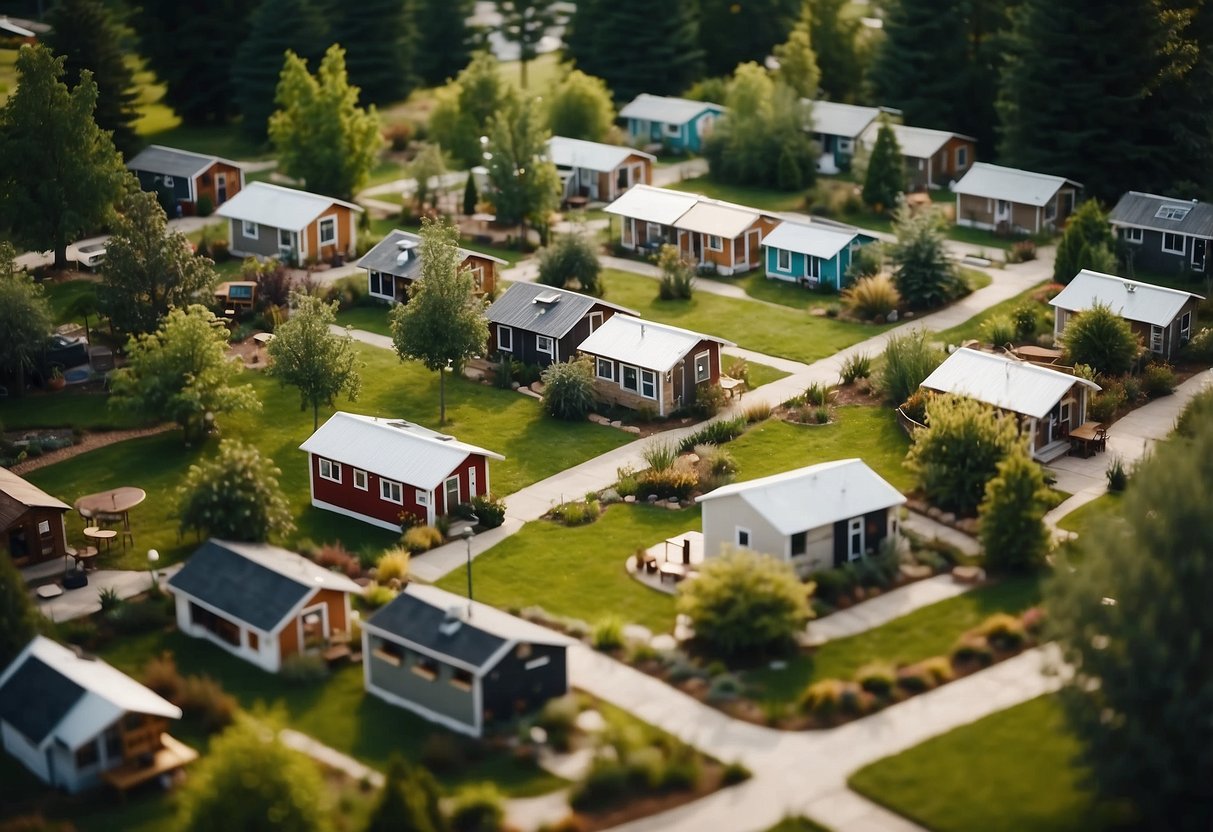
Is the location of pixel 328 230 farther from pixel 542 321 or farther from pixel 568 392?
pixel 568 392

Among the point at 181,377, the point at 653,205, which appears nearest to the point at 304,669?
the point at 181,377

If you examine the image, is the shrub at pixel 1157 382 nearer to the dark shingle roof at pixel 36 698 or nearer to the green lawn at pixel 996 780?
the green lawn at pixel 996 780

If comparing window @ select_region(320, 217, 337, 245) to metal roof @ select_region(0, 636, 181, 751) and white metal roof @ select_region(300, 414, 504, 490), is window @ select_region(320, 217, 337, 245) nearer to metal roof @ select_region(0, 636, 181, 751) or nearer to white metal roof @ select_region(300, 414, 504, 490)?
white metal roof @ select_region(300, 414, 504, 490)

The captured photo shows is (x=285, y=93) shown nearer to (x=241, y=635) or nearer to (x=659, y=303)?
(x=659, y=303)

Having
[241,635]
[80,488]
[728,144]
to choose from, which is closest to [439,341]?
[80,488]

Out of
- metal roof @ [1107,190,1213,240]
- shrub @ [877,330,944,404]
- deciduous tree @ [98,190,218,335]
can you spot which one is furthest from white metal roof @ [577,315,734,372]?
metal roof @ [1107,190,1213,240]

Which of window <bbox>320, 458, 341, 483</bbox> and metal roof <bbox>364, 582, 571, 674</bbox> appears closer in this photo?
metal roof <bbox>364, 582, 571, 674</bbox>

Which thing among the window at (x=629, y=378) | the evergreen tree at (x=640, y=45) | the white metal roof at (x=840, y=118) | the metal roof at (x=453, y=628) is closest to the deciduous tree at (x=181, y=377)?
the window at (x=629, y=378)
